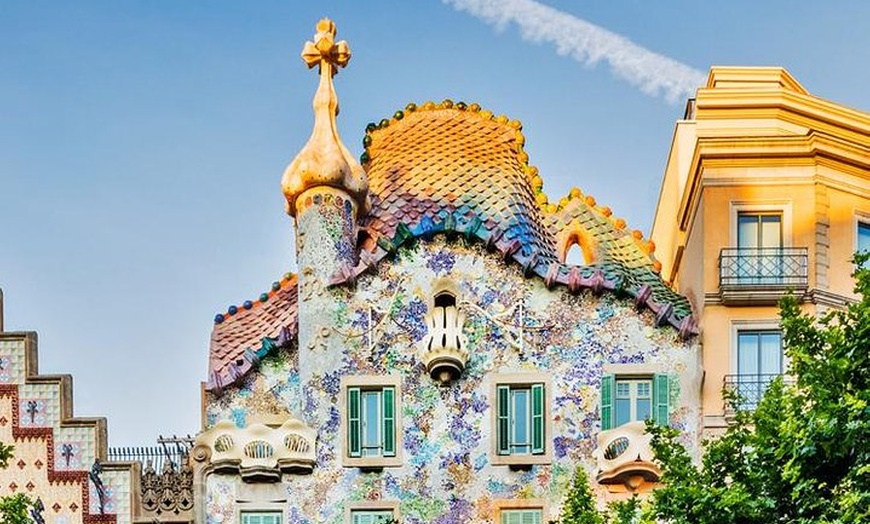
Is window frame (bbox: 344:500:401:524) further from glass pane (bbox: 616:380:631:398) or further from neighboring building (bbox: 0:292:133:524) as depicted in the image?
glass pane (bbox: 616:380:631:398)

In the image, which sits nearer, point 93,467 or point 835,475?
point 835,475

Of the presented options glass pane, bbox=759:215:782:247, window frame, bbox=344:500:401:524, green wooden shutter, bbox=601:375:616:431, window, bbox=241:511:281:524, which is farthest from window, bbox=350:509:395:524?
glass pane, bbox=759:215:782:247

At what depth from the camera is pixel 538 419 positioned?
4778cm

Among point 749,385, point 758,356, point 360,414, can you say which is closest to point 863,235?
point 758,356

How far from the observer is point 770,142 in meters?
48.0

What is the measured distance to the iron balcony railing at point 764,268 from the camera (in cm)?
4747

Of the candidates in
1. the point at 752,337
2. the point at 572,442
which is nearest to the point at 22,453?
the point at 572,442

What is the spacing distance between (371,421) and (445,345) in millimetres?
1662

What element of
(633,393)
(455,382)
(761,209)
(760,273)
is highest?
(761,209)

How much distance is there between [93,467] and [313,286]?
447cm

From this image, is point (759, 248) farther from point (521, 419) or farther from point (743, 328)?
point (521, 419)

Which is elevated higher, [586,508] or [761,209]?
[761,209]

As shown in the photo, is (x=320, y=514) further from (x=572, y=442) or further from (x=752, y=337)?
(x=752, y=337)

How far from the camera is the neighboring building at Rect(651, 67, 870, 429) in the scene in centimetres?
4747
